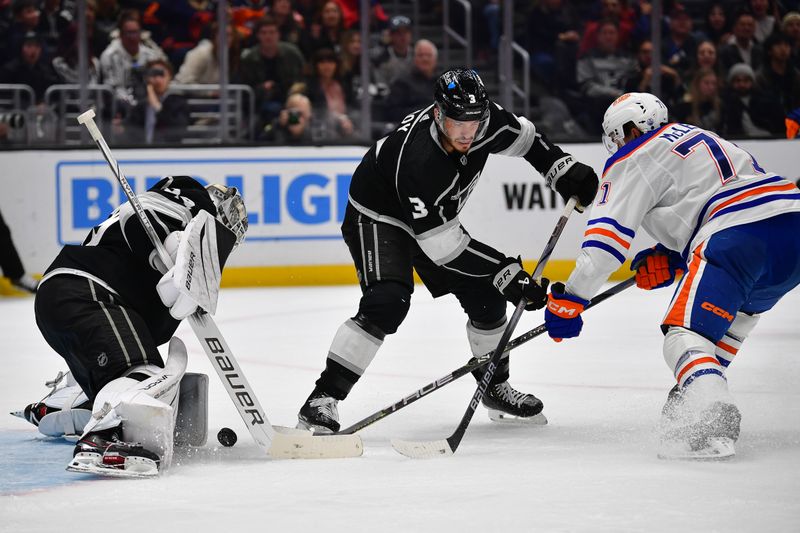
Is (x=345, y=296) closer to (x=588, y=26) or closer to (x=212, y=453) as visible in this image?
(x=588, y=26)

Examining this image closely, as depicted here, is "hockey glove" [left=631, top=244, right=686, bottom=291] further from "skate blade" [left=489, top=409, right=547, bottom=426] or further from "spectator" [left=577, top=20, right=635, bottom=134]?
"spectator" [left=577, top=20, right=635, bottom=134]

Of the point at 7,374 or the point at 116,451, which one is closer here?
the point at 116,451

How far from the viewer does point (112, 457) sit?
281cm

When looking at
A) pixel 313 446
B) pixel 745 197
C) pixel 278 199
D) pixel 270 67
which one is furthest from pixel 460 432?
pixel 270 67

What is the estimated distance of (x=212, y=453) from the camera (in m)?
3.21

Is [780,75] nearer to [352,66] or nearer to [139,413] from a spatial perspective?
[352,66]

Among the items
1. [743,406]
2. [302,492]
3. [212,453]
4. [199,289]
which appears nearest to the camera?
[302,492]

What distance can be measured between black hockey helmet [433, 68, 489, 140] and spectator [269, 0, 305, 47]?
4.51 m

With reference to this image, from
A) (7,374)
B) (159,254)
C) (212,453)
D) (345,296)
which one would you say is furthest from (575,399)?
(345,296)

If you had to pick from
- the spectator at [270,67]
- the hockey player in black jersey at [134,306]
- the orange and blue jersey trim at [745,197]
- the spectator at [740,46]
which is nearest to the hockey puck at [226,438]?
the hockey player in black jersey at [134,306]

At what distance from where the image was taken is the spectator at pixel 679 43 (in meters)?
7.73

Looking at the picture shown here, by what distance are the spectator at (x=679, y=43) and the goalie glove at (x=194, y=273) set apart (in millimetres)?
5270

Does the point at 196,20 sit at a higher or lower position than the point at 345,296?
A: higher

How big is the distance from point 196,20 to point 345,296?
6.64 feet
